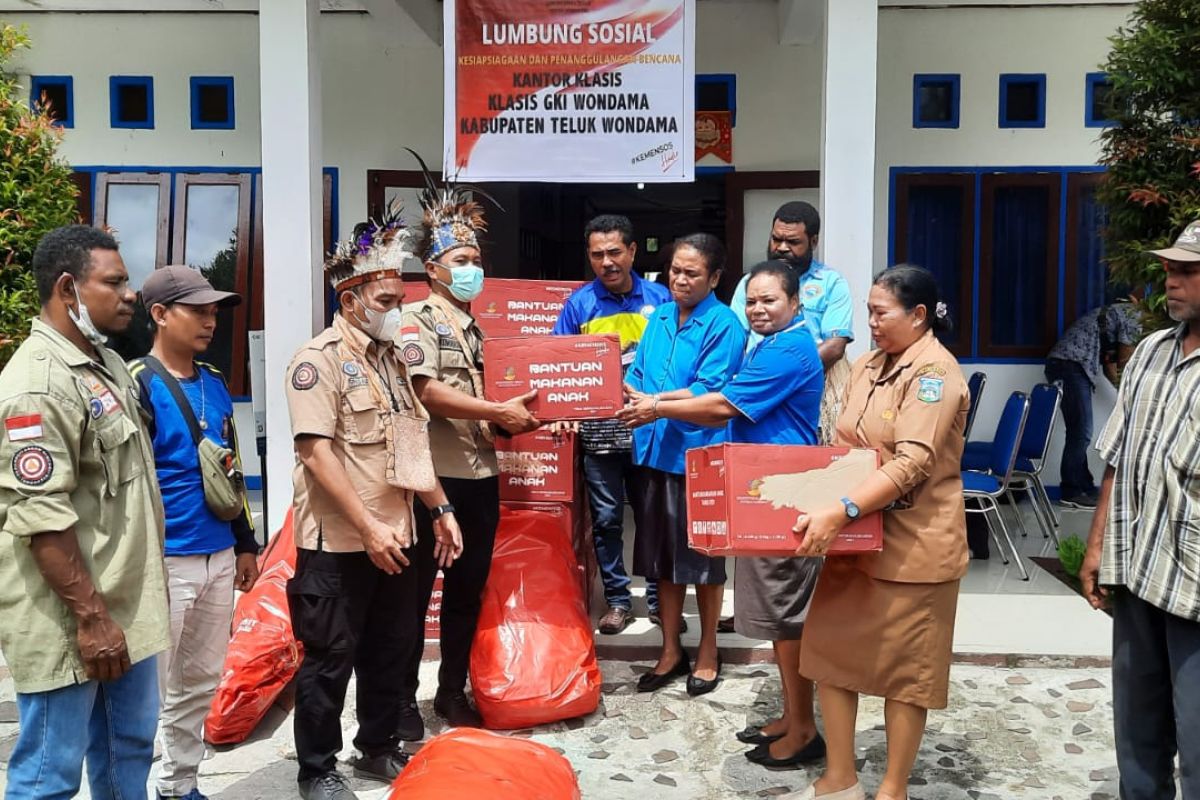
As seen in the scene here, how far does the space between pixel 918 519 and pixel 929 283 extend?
2.39ft

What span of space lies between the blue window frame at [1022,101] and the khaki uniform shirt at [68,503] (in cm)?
705

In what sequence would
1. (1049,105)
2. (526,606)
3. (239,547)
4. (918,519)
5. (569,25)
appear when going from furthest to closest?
(1049,105) → (569,25) → (526,606) → (239,547) → (918,519)

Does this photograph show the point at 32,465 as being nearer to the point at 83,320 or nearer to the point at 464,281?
the point at 83,320

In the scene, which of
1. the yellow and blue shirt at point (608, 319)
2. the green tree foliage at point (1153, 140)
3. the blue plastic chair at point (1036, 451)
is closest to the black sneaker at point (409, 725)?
the yellow and blue shirt at point (608, 319)

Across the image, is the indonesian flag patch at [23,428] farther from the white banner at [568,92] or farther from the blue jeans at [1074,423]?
the blue jeans at [1074,423]

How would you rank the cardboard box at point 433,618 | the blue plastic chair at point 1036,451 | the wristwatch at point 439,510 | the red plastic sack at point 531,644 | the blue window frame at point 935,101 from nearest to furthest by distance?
the wristwatch at point 439,510, the red plastic sack at point 531,644, the cardboard box at point 433,618, the blue plastic chair at point 1036,451, the blue window frame at point 935,101

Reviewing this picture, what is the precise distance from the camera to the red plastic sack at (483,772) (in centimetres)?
253

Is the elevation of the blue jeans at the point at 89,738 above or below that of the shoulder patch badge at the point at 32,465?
below

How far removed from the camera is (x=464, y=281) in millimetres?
4035

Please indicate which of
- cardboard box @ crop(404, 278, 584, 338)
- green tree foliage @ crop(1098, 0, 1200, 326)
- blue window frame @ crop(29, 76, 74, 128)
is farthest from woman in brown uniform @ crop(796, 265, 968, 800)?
blue window frame @ crop(29, 76, 74, 128)

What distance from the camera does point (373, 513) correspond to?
328 centimetres

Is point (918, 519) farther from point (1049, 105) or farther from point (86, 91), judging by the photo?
point (86, 91)

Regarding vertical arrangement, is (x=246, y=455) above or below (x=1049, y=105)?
below

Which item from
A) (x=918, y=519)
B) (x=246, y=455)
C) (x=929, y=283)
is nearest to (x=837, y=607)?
(x=918, y=519)
